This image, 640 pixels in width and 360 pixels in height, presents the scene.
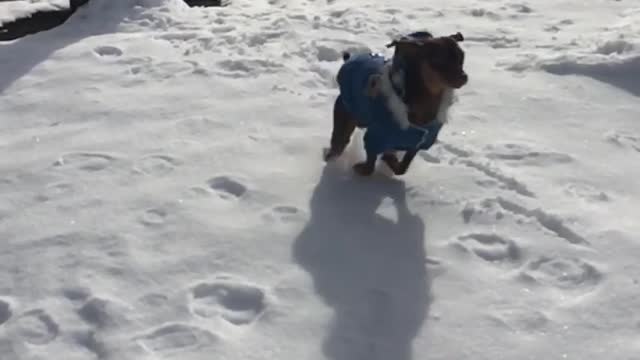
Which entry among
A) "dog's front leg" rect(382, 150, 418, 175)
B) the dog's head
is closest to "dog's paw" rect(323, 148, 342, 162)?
"dog's front leg" rect(382, 150, 418, 175)

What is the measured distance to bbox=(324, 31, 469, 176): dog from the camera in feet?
12.7

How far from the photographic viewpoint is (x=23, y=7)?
6957 millimetres

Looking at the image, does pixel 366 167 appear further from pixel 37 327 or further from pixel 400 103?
pixel 37 327

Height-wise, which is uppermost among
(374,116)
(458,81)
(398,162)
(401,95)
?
(458,81)

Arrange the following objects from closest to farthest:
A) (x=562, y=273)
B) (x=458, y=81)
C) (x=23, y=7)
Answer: (x=562, y=273)
(x=458, y=81)
(x=23, y=7)

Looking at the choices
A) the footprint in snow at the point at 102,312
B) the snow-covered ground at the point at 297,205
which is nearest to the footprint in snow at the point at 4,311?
the snow-covered ground at the point at 297,205

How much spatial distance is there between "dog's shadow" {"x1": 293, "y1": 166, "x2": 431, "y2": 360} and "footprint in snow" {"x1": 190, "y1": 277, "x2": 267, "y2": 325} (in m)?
0.23

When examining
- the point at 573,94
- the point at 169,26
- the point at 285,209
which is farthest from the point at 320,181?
the point at 169,26

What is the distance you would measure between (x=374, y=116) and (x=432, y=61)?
394 millimetres

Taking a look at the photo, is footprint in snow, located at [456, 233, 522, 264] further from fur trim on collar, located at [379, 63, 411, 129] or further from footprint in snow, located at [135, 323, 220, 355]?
footprint in snow, located at [135, 323, 220, 355]

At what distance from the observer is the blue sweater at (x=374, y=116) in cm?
411

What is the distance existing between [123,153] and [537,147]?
1826 mm

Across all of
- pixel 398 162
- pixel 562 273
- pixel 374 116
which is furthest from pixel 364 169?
pixel 562 273

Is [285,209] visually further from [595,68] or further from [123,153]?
[595,68]
